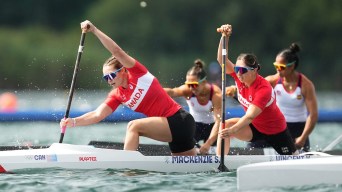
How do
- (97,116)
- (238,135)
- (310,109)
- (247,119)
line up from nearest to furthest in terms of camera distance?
1. (247,119)
2. (97,116)
3. (238,135)
4. (310,109)

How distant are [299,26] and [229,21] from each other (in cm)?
362

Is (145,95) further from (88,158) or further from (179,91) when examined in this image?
(179,91)

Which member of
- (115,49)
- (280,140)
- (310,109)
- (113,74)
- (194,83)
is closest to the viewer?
(115,49)

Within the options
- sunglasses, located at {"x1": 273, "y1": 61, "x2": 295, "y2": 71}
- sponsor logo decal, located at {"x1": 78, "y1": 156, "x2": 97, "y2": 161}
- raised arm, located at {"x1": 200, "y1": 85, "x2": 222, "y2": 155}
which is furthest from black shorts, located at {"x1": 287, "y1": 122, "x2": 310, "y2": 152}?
sponsor logo decal, located at {"x1": 78, "y1": 156, "x2": 97, "y2": 161}

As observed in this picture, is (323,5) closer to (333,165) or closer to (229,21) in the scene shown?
(229,21)

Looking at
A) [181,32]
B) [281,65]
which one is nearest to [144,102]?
[281,65]

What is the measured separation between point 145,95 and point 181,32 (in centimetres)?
4247

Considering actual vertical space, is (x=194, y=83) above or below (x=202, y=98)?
above

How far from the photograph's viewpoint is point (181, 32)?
52844 mm

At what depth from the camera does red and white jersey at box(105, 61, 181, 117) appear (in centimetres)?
1047

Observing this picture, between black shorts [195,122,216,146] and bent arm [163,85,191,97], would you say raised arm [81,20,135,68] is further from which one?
black shorts [195,122,216,146]

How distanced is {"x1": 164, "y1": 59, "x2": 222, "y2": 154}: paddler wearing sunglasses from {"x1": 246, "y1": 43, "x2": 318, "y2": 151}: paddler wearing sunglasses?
709 millimetres

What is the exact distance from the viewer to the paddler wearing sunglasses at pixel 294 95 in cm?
1281

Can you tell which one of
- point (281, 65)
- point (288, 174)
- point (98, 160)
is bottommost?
point (288, 174)
